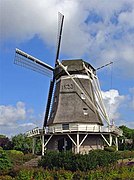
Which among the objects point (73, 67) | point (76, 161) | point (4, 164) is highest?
point (73, 67)

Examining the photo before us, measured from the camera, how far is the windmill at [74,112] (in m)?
35.0

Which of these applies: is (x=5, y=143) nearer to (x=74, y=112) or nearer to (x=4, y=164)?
(x=74, y=112)

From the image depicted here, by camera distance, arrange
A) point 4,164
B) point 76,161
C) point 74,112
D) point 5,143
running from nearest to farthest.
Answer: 1. point 76,161
2. point 4,164
3. point 74,112
4. point 5,143

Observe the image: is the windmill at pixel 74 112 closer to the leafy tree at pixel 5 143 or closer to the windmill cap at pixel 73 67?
the windmill cap at pixel 73 67

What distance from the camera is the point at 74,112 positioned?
35594 mm

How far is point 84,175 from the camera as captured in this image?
17.9 m

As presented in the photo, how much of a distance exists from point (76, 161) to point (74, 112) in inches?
525

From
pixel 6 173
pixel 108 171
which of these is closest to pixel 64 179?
pixel 108 171

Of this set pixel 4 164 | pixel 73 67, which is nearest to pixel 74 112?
pixel 73 67

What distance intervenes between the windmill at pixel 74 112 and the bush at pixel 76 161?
9.70 metres

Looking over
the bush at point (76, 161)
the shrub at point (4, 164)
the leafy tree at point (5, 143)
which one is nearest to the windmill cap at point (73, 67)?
the bush at point (76, 161)

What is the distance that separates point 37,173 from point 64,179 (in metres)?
1.72

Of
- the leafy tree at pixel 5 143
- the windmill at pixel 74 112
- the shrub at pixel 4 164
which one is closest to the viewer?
the shrub at pixel 4 164

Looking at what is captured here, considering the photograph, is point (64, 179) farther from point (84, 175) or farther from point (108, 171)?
point (108, 171)
